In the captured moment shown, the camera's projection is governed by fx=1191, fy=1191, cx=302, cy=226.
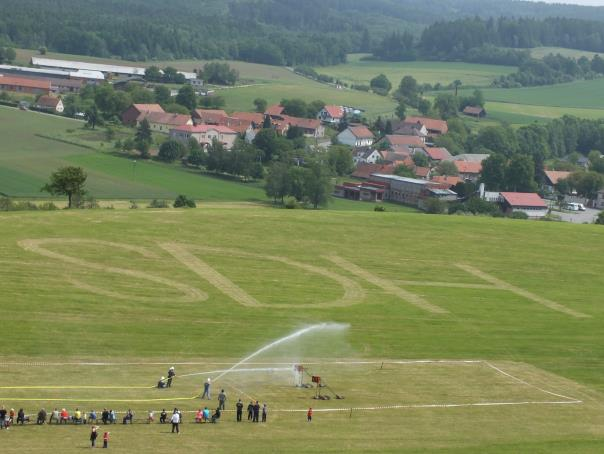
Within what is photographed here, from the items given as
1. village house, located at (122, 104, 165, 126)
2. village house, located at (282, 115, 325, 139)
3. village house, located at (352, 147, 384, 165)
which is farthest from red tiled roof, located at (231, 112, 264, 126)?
village house, located at (352, 147, 384, 165)

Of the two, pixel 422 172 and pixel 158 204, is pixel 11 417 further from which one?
pixel 422 172

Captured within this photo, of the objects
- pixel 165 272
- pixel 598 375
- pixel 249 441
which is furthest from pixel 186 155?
pixel 249 441

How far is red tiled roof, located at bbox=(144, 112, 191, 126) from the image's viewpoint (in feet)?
551

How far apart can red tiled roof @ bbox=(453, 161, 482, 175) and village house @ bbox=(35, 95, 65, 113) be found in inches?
2290

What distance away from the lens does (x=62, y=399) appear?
49.8 m

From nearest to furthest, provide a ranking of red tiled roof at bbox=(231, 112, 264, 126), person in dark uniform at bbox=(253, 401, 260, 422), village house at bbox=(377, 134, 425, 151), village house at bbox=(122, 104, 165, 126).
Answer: person in dark uniform at bbox=(253, 401, 260, 422), village house at bbox=(122, 104, 165, 126), village house at bbox=(377, 134, 425, 151), red tiled roof at bbox=(231, 112, 264, 126)

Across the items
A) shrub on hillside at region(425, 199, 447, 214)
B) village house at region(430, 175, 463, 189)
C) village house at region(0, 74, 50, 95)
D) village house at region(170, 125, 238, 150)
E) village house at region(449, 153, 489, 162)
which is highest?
village house at region(0, 74, 50, 95)

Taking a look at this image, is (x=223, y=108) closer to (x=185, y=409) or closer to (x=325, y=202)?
(x=325, y=202)

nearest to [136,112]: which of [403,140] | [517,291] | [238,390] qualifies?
[403,140]

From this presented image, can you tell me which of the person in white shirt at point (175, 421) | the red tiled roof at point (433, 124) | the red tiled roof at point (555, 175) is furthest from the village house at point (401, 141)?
the person in white shirt at point (175, 421)

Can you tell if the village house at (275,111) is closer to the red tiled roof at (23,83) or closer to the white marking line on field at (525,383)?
the red tiled roof at (23,83)

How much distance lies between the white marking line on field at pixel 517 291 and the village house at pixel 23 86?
12527 cm

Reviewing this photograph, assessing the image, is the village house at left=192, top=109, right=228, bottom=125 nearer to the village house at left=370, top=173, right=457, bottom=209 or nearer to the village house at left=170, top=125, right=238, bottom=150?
the village house at left=170, top=125, right=238, bottom=150

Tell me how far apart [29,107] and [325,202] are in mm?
69152
